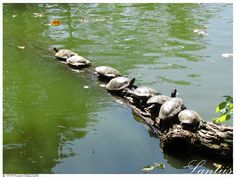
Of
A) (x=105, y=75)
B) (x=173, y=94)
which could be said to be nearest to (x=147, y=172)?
(x=173, y=94)

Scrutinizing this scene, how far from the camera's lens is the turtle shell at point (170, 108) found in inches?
188

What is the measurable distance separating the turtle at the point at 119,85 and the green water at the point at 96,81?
21 centimetres

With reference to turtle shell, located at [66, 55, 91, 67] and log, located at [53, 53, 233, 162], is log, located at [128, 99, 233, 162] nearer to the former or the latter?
log, located at [53, 53, 233, 162]

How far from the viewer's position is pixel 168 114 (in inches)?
188

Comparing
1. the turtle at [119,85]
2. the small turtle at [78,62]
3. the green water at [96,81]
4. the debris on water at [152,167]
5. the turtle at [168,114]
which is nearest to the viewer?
the debris on water at [152,167]

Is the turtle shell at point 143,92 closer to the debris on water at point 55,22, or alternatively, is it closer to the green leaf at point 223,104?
the green leaf at point 223,104

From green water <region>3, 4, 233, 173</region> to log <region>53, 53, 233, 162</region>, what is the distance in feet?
0.35

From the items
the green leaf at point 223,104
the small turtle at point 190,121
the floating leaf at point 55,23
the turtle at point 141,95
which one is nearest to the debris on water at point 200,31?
the floating leaf at point 55,23

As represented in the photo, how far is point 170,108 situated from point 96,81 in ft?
6.27

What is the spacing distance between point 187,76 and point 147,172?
109 inches

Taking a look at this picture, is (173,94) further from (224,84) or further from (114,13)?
(114,13)

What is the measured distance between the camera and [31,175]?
411 cm

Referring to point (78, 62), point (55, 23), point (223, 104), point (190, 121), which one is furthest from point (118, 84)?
point (55, 23)

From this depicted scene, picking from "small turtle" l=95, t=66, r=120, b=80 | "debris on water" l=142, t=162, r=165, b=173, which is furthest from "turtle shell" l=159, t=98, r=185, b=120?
"small turtle" l=95, t=66, r=120, b=80
